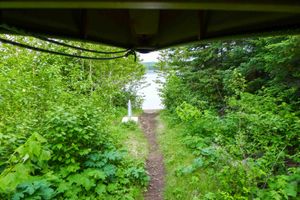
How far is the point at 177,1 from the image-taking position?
978mm

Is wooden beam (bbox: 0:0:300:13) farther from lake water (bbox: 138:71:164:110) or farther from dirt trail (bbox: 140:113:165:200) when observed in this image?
lake water (bbox: 138:71:164:110)

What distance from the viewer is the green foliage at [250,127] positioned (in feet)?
11.1

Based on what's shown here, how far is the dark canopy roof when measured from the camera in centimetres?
102

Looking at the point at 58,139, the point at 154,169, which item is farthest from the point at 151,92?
the point at 58,139

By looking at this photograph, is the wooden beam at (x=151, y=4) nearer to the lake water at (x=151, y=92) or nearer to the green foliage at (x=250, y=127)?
the green foliage at (x=250, y=127)

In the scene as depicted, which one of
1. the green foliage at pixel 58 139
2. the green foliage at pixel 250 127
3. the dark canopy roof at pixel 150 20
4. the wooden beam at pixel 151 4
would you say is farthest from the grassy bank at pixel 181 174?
the wooden beam at pixel 151 4

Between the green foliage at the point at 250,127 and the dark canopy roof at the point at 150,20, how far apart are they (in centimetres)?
207

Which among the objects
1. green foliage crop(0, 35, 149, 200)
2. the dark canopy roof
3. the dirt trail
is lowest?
the dirt trail

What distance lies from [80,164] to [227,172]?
1.99 meters

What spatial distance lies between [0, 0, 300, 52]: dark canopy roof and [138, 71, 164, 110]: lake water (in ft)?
32.1

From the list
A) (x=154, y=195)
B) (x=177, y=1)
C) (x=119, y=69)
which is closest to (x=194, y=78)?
(x=119, y=69)

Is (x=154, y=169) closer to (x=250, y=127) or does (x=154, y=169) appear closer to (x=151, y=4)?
(x=250, y=127)

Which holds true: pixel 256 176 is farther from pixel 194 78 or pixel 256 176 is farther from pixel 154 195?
pixel 194 78

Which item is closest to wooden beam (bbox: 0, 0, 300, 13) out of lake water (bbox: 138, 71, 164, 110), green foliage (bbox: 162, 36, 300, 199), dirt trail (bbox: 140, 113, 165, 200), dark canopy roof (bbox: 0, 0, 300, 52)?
dark canopy roof (bbox: 0, 0, 300, 52)
